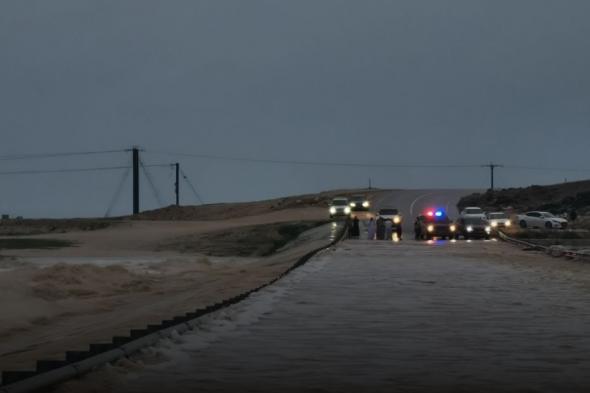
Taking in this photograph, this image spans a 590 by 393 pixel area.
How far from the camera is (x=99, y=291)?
97.7ft

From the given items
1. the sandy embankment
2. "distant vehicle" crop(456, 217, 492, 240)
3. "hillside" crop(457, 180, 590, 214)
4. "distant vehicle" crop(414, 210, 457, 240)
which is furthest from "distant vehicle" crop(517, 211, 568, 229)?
the sandy embankment

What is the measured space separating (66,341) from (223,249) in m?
42.2

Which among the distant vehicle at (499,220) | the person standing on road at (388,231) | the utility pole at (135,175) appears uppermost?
the utility pole at (135,175)

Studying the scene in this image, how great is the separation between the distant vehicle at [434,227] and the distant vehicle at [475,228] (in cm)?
73

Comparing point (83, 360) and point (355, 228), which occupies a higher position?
point (355, 228)

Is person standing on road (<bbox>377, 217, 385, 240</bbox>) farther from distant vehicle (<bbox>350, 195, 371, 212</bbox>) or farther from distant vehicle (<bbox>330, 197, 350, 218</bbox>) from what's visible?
distant vehicle (<bbox>350, 195, 371, 212</bbox>)

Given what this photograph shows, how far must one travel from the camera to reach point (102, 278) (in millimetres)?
34094

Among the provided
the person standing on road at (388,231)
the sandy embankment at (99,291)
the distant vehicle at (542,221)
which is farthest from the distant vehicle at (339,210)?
the person standing on road at (388,231)

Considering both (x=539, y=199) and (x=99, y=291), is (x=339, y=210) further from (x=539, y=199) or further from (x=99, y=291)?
(x=99, y=291)

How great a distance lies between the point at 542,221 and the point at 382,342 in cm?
5648

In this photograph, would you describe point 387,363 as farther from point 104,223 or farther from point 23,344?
point 104,223

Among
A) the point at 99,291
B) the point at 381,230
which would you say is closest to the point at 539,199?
the point at 381,230

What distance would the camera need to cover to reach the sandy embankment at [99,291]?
16484 mm

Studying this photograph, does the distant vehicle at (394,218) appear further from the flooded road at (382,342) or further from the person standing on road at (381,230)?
the flooded road at (382,342)
